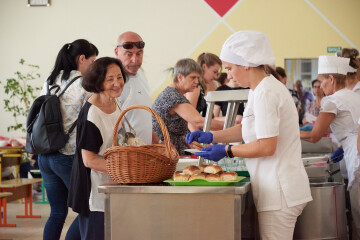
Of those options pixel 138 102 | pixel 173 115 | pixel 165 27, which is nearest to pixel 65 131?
pixel 138 102

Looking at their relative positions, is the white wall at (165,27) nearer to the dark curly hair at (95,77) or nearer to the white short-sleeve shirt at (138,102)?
the white short-sleeve shirt at (138,102)

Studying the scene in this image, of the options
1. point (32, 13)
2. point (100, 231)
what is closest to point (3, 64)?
point (32, 13)

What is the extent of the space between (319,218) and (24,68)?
8.16m

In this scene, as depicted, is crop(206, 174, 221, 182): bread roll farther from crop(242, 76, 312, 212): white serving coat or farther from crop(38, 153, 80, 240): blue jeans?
crop(38, 153, 80, 240): blue jeans

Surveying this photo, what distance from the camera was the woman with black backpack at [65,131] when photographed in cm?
360

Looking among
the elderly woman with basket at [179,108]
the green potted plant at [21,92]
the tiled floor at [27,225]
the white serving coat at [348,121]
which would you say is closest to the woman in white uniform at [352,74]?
the white serving coat at [348,121]

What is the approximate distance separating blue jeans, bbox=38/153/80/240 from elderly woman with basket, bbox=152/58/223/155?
2.33 ft

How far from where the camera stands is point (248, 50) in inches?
96.1

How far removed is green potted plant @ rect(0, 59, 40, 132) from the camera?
31.7 ft

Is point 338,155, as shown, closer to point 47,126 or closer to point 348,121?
point 348,121

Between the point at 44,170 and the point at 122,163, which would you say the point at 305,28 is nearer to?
the point at 44,170

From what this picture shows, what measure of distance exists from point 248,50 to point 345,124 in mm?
1928

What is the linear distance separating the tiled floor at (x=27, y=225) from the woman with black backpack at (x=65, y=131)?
7.57ft

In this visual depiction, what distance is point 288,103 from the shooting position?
8.00 ft
